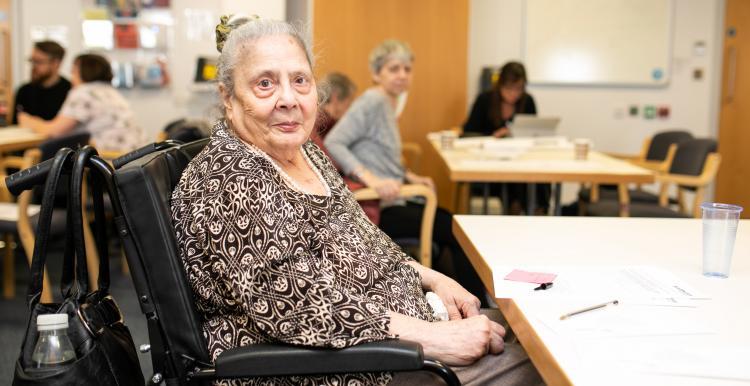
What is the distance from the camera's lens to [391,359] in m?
1.18

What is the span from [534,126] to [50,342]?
12.3ft

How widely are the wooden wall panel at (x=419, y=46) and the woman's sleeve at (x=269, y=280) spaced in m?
4.62

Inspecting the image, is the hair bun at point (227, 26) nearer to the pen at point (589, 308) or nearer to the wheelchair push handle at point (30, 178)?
the wheelchair push handle at point (30, 178)

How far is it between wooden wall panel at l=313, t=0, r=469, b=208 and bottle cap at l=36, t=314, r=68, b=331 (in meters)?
4.85

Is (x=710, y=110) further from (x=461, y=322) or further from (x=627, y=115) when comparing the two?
(x=461, y=322)

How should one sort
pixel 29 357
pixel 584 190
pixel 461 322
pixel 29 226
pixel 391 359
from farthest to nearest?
pixel 584 190
pixel 29 226
pixel 461 322
pixel 391 359
pixel 29 357

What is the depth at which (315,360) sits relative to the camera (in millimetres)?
1198

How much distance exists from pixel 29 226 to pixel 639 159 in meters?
3.68

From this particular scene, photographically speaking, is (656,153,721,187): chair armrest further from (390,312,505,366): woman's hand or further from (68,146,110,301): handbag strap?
(68,146,110,301): handbag strap

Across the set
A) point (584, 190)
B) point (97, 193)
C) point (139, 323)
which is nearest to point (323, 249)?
point (97, 193)

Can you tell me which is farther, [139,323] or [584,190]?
[584,190]

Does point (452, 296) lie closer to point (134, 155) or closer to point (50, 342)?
point (134, 155)

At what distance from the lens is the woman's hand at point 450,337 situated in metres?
1.31

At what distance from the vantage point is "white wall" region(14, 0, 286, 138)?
249 inches
